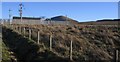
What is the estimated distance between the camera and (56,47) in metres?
19.7

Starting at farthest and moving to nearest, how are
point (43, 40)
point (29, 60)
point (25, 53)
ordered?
point (43, 40) < point (25, 53) < point (29, 60)

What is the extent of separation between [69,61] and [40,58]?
7.47 feet

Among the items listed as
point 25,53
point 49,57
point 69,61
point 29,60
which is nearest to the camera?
point 69,61

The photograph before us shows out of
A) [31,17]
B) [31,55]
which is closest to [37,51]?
[31,55]

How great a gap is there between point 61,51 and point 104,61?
12.4 ft

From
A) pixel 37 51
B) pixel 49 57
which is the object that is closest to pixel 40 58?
pixel 49 57

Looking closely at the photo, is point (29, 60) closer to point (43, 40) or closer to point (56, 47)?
point (56, 47)

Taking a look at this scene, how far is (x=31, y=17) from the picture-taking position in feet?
450

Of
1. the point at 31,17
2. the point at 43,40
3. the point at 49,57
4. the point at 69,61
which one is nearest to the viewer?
the point at 69,61

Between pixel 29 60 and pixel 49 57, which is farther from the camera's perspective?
pixel 29 60

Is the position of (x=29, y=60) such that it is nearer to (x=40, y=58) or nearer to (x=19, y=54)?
(x=40, y=58)

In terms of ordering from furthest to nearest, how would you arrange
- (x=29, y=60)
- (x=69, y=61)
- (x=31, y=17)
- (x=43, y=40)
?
(x=31, y=17)
(x=43, y=40)
(x=29, y=60)
(x=69, y=61)

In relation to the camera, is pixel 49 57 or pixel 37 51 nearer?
pixel 49 57

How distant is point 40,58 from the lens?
54.2 feet
